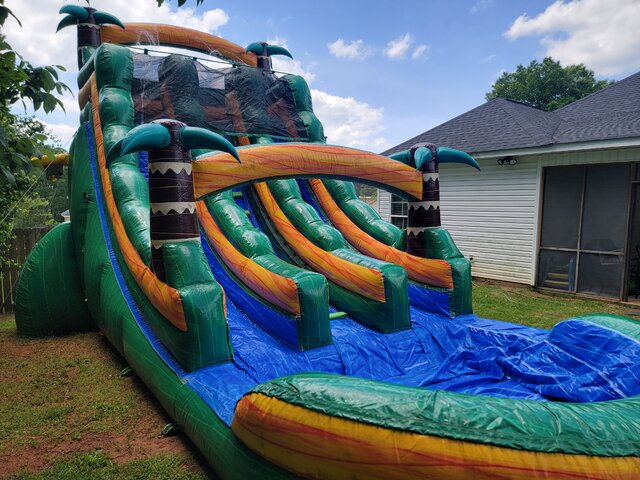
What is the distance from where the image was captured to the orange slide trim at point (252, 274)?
355 centimetres

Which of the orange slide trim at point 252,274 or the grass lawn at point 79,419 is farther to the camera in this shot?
the orange slide trim at point 252,274

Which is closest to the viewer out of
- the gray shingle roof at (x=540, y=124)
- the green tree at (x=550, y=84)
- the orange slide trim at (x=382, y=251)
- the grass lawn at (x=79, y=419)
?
the grass lawn at (x=79, y=419)

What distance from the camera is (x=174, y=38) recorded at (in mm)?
6664

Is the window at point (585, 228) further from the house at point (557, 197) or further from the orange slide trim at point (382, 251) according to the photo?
the orange slide trim at point (382, 251)

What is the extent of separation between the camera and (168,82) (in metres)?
5.42

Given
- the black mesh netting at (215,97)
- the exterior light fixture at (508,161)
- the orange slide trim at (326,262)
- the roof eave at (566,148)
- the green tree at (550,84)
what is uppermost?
the green tree at (550,84)

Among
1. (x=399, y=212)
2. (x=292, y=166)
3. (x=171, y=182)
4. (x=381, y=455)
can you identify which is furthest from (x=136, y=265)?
(x=399, y=212)

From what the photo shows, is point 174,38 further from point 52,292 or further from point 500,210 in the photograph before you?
point 500,210

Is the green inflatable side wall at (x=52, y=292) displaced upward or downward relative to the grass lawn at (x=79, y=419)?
upward

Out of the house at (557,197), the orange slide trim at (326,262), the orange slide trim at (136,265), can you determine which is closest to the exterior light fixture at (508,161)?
the house at (557,197)

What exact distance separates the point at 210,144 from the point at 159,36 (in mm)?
4434

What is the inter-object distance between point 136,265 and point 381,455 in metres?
2.80

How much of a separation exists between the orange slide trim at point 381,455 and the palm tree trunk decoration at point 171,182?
1.63 meters

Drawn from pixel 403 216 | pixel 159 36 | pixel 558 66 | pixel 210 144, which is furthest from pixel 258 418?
pixel 558 66
